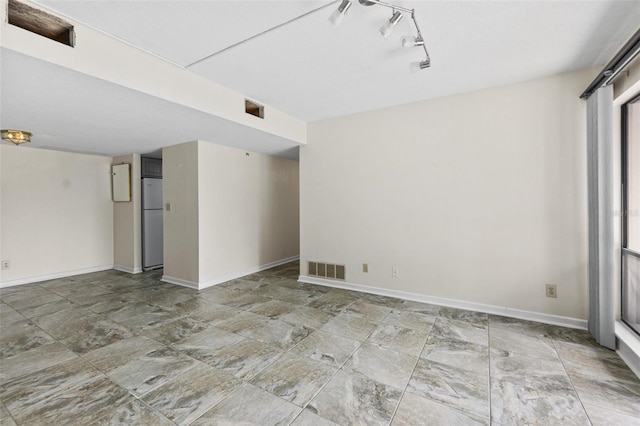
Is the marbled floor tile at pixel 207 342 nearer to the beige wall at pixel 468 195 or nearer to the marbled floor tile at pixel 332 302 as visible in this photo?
the marbled floor tile at pixel 332 302

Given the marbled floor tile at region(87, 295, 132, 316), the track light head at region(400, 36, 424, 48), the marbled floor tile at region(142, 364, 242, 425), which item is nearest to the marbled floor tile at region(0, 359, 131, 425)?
the marbled floor tile at region(142, 364, 242, 425)

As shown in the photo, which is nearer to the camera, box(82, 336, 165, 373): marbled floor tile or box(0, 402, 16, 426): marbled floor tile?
box(0, 402, 16, 426): marbled floor tile

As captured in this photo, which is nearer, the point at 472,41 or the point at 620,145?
the point at 472,41

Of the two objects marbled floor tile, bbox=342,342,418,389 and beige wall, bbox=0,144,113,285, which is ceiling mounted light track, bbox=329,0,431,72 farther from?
beige wall, bbox=0,144,113,285

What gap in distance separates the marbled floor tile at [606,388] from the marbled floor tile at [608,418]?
0.04 metres

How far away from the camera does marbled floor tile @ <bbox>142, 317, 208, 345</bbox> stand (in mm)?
2576

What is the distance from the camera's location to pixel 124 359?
7.33 ft

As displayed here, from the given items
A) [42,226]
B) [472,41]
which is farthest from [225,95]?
[42,226]

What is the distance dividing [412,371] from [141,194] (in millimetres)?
5400

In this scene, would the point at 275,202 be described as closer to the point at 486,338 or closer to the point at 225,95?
the point at 225,95

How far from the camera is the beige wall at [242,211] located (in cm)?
424

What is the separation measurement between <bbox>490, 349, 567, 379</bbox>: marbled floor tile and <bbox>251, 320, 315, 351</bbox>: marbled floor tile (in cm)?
159

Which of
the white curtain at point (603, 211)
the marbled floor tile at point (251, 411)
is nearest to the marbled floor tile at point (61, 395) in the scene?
the marbled floor tile at point (251, 411)

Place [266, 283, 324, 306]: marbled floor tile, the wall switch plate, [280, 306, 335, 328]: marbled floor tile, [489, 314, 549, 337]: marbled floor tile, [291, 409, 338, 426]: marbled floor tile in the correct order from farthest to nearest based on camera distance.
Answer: the wall switch plate < [266, 283, 324, 306]: marbled floor tile < [280, 306, 335, 328]: marbled floor tile < [489, 314, 549, 337]: marbled floor tile < [291, 409, 338, 426]: marbled floor tile
